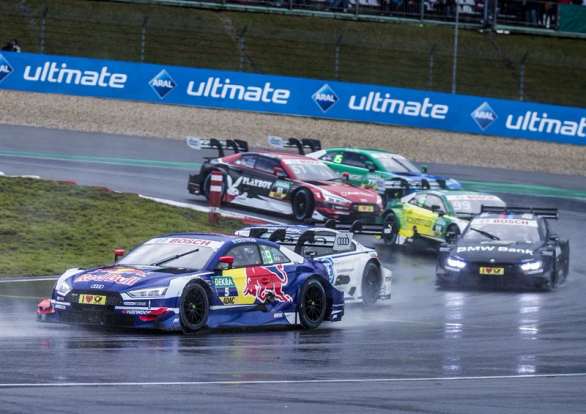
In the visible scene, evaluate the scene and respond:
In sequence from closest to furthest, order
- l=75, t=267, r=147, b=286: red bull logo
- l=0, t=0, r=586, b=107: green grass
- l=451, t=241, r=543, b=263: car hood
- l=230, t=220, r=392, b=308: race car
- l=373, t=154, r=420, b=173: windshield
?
l=75, t=267, r=147, b=286: red bull logo → l=230, t=220, r=392, b=308: race car → l=451, t=241, r=543, b=263: car hood → l=373, t=154, r=420, b=173: windshield → l=0, t=0, r=586, b=107: green grass

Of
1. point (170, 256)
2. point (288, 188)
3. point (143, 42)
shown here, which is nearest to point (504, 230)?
point (288, 188)

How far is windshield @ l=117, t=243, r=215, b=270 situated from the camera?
13688 mm

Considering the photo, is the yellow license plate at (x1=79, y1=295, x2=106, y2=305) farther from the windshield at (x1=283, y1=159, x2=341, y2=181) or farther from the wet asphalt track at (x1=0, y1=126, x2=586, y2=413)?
the windshield at (x1=283, y1=159, x2=341, y2=181)

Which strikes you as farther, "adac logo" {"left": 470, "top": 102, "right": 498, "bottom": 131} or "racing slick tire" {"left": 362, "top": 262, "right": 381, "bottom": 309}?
"adac logo" {"left": 470, "top": 102, "right": 498, "bottom": 131}

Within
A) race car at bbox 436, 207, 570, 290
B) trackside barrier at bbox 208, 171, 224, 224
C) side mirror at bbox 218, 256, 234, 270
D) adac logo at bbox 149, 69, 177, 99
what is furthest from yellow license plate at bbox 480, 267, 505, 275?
adac logo at bbox 149, 69, 177, 99

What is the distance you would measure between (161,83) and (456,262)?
18.3 meters

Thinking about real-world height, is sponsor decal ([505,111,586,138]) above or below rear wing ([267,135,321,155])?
above

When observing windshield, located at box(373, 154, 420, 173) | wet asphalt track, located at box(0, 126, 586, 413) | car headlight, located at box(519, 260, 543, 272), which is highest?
windshield, located at box(373, 154, 420, 173)

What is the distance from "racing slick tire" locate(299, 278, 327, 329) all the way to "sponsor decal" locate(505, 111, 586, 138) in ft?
74.6

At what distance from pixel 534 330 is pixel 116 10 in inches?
1095

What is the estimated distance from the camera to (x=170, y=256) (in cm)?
1391

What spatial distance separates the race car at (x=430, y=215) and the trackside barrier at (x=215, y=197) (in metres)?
3.22

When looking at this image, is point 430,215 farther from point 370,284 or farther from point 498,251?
point 370,284

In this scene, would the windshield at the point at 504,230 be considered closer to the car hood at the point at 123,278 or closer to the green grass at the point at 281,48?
the car hood at the point at 123,278
